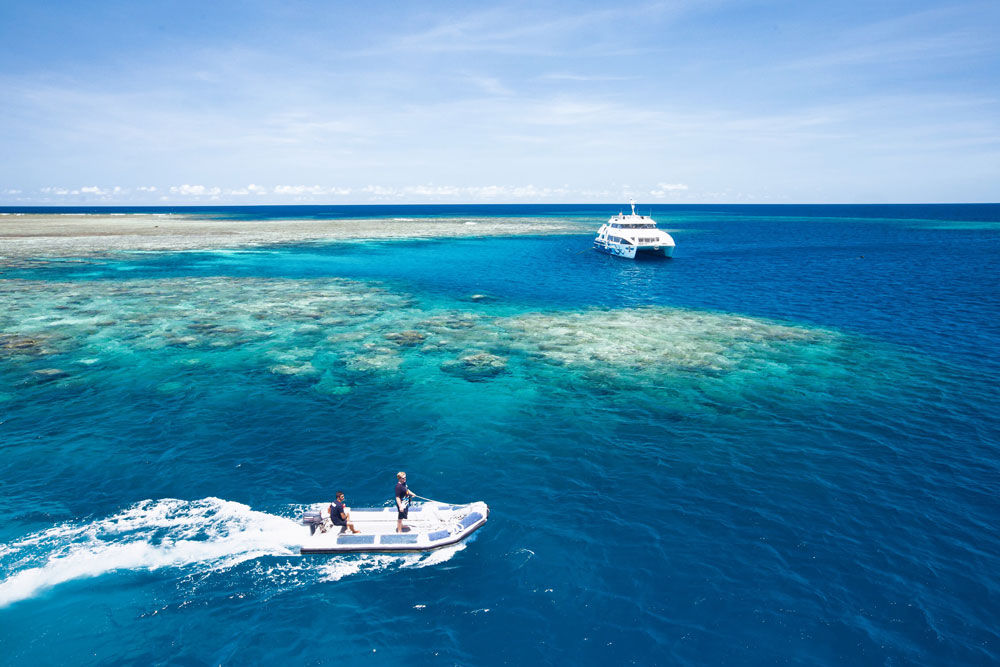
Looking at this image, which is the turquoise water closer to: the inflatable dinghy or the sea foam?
the sea foam

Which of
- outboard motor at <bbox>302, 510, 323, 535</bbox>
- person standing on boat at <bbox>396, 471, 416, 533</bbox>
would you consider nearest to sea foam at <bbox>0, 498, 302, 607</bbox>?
outboard motor at <bbox>302, 510, 323, 535</bbox>

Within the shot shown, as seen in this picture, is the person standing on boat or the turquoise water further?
the person standing on boat

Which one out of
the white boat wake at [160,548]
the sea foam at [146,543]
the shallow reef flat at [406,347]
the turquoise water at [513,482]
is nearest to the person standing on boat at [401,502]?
the white boat wake at [160,548]

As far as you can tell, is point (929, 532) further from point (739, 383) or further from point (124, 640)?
point (124, 640)

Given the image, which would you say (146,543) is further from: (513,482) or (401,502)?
(513,482)

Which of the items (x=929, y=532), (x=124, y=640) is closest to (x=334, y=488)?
(x=124, y=640)

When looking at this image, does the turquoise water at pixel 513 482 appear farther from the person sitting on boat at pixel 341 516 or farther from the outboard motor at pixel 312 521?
the person sitting on boat at pixel 341 516

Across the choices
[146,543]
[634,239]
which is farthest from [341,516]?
[634,239]
